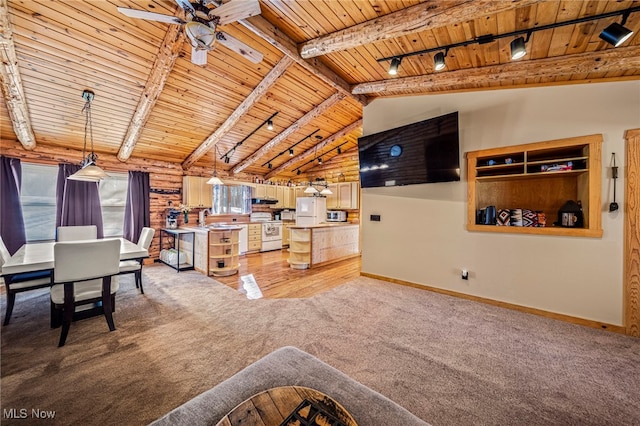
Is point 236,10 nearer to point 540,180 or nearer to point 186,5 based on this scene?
point 186,5

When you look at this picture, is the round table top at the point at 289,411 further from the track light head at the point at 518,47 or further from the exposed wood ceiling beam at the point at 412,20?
the track light head at the point at 518,47

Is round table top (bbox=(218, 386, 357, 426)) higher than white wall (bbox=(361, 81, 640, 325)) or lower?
lower

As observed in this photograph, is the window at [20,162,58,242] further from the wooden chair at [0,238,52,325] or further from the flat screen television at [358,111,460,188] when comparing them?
the flat screen television at [358,111,460,188]

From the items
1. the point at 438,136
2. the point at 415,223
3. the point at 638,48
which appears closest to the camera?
the point at 638,48

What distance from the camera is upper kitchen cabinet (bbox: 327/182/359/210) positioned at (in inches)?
299

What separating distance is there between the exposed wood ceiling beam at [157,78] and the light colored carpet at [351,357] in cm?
296

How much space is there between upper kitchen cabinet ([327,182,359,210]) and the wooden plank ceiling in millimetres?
2919

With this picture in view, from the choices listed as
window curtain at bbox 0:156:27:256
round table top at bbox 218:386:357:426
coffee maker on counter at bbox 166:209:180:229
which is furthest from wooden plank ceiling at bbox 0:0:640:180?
round table top at bbox 218:386:357:426

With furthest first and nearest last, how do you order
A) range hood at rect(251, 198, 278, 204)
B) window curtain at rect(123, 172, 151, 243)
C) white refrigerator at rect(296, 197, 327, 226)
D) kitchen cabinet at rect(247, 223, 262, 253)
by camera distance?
range hood at rect(251, 198, 278, 204), kitchen cabinet at rect(247, 223, 262, 253), white refrigerator at rect(296, 197, 327, 226), window curtain at rect(123, 172, 151, 243)

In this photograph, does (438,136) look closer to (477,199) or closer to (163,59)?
(477,199)

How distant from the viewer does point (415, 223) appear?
13.2 feet

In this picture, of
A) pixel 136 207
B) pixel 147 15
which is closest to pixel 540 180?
pixel 147 15

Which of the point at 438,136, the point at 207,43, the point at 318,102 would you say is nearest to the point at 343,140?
the point at 318,102

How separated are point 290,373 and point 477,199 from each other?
3.53 meters
